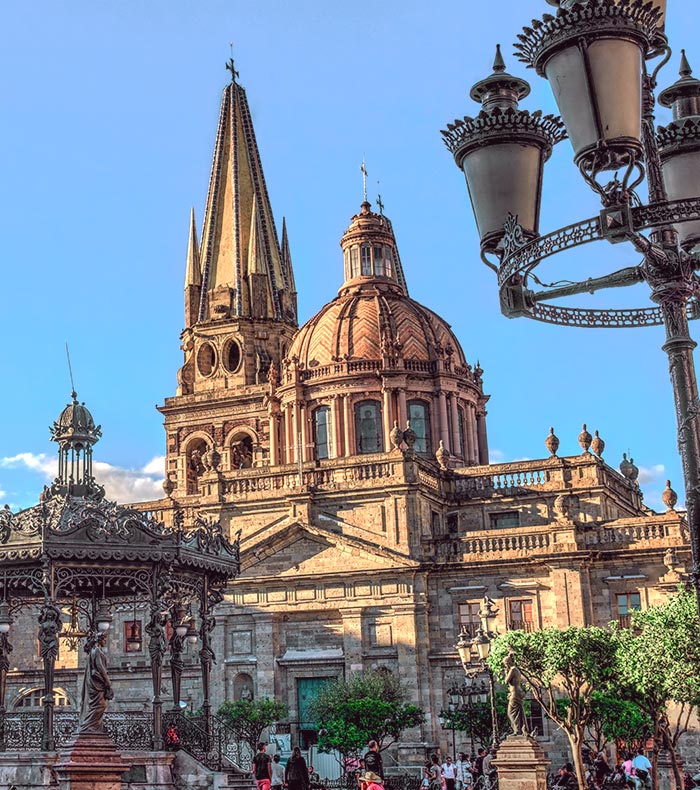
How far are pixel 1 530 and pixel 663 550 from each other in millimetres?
24596

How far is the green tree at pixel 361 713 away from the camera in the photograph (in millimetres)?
34594

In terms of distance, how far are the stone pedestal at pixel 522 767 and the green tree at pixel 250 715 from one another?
1812 cm

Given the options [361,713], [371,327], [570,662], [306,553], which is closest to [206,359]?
[371,327]

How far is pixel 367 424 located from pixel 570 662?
65.9 feet

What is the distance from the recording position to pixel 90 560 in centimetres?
2023

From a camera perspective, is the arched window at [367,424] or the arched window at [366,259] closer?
the arched window at [367,424]

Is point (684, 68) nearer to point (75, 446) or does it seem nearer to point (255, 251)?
point (75, 446)

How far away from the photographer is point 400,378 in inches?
1901

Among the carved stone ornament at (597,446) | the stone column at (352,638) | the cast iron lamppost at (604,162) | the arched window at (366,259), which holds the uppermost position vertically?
the arched window at (366,259)

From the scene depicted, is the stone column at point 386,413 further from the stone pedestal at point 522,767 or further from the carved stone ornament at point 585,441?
the stone pedestal at point 522,767

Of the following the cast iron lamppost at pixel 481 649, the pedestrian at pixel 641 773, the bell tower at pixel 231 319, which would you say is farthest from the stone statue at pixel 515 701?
the bell tower at pixel 231 319

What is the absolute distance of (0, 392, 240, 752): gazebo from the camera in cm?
1975

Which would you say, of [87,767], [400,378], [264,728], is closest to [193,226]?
[400,378]

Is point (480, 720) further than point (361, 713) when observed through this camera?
No
